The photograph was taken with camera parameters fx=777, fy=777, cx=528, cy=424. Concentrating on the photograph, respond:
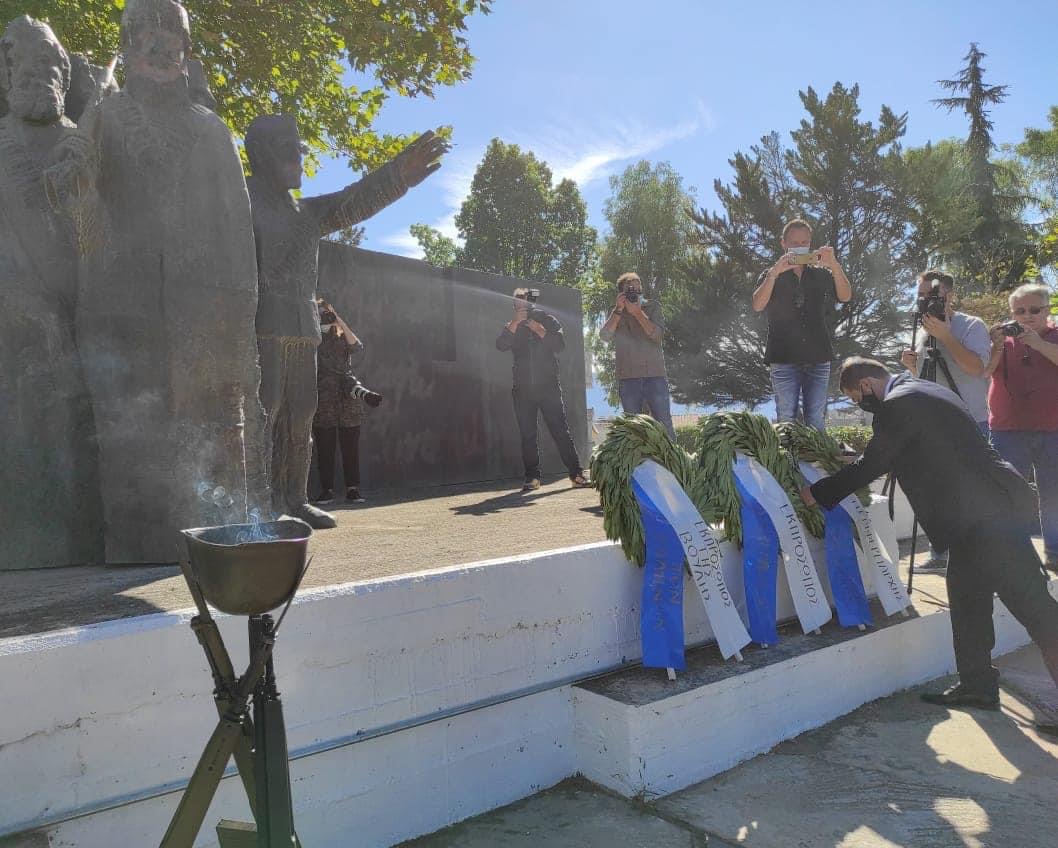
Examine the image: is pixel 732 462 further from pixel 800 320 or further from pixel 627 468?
pixel 800 320

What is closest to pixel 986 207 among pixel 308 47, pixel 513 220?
pixel 513 220

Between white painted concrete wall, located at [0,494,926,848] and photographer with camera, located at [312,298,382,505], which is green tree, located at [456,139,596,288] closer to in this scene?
photographer with camera, located at [312,298,382,505]

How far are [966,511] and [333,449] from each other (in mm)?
4241

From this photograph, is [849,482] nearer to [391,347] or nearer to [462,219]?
[391,347]

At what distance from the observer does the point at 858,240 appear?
23.0 m

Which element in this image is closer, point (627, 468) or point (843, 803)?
point (843, 803)

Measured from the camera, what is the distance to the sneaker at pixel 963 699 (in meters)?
3.12

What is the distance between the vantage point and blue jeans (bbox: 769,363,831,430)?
4.98m

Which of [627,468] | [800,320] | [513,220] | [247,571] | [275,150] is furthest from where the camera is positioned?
[513,220]

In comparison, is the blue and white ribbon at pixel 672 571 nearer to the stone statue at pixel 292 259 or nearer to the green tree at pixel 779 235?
the stone statue at pixel 292 259

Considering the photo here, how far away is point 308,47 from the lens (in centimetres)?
765

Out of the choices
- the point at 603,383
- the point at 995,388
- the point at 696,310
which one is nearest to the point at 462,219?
the point at 603,383

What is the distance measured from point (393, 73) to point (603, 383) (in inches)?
1033

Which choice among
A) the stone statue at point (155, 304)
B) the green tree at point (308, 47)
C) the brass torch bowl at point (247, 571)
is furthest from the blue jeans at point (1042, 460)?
the green tree at point (308, 47)
